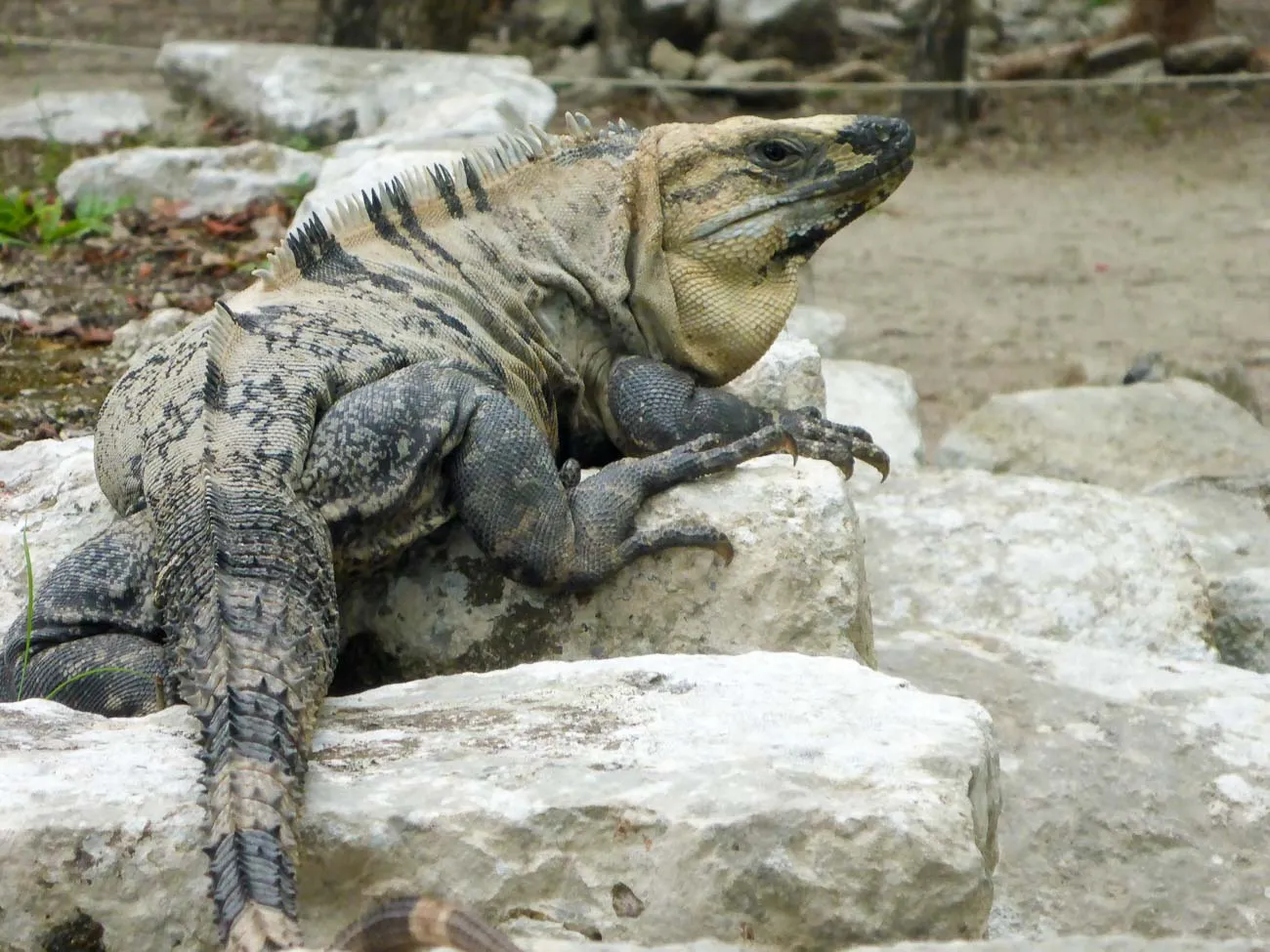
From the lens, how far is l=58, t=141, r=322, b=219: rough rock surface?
880 centimetres

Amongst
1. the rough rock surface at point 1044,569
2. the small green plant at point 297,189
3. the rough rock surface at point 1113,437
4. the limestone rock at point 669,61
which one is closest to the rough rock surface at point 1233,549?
the rough rock surface at point 1044,569

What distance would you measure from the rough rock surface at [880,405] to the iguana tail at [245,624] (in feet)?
11.6

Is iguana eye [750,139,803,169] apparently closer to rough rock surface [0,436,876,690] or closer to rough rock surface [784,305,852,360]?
rough rock surface [0,436,876,690]

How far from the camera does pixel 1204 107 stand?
15109 millimetres

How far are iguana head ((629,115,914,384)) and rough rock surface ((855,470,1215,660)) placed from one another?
1.06m

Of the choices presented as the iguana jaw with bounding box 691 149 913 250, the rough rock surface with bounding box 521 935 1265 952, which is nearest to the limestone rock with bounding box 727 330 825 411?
the iguana jaw with bounding box 691 149 913 250

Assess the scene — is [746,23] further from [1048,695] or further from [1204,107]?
[1048,695]

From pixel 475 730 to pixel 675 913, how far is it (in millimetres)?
603

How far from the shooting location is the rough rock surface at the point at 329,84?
10289mm

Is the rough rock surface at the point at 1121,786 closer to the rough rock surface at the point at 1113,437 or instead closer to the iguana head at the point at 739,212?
the iguana head at the point at 739,212

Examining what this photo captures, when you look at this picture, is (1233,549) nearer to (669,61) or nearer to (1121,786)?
(1121,786)

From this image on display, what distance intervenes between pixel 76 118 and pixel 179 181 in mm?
2195

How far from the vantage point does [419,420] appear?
3.98 metres

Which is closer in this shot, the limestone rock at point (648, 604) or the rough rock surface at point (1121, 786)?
the rough rock surface at point (1121, 786)
